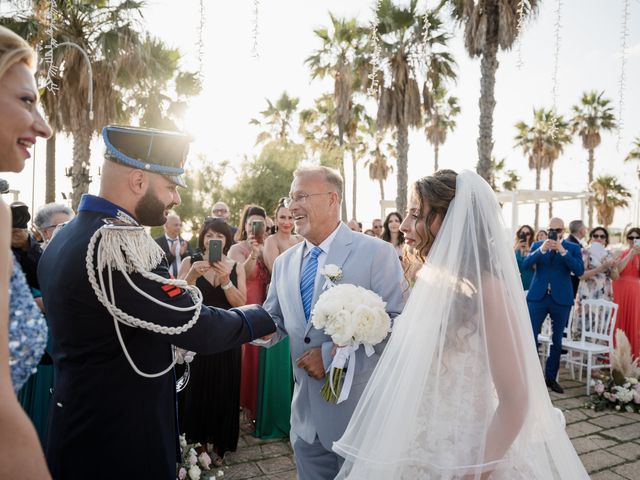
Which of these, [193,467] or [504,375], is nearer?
[504,375]

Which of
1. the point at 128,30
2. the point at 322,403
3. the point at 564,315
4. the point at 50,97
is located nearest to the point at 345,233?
the point at 322,403

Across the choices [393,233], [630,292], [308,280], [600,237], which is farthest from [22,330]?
[600,237]

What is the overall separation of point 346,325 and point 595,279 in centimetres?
783

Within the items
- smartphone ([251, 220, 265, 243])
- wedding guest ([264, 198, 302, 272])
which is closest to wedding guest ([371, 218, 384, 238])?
wedding guest ([264, 198, 302, 272])

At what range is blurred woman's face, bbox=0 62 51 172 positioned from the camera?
1.23 metres

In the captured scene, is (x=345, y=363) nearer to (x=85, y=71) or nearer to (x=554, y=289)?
(x=554, y=289)

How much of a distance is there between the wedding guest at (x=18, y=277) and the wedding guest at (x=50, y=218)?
12.2 feet

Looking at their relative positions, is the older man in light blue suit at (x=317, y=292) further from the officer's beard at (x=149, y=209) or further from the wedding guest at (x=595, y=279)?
the wedding guest at (x=595, y=279)

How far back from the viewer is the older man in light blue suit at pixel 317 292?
2.64 meters

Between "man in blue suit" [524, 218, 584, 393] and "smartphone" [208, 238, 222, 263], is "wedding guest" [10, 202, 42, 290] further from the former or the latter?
"man in blue suit" [524, 218, 584, 393]

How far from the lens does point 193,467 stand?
381 centimetres

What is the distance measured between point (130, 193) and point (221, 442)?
333 cm

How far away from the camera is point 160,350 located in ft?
6.79

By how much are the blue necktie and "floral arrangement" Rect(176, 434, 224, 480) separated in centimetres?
190
